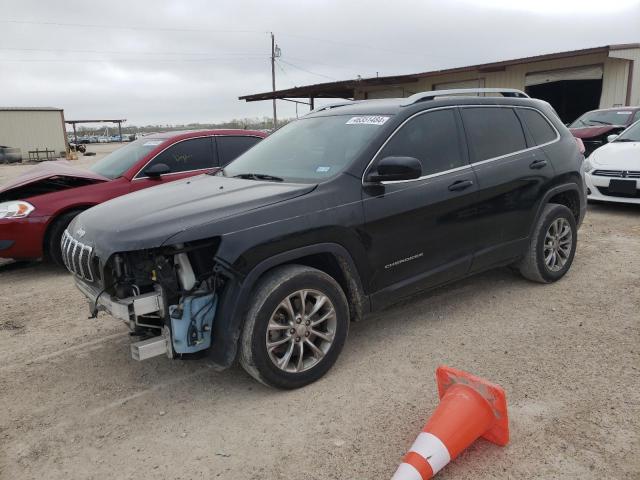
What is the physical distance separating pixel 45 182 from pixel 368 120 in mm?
4278

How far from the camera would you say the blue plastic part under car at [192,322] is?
9.87ft

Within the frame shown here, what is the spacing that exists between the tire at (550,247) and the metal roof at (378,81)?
1243 cm

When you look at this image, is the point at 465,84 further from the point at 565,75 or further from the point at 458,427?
the point at 458,427

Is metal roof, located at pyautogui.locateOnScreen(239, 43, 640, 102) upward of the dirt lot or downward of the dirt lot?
upward

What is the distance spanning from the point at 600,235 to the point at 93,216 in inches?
251

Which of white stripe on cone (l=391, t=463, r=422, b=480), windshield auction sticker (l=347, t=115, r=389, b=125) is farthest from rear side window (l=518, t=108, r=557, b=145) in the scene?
white stripe on cone (l=391, t=463, r=422, b=480)

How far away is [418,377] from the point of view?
3406 mm

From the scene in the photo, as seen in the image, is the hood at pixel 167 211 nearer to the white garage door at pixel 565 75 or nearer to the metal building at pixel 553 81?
the metal building at pixel 553 81

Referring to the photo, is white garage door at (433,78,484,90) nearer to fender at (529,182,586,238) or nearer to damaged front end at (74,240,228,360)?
fender at (529,182,586,238)

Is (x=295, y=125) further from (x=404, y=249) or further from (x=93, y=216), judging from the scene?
(x=93, y=216)

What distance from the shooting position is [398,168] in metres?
3.36

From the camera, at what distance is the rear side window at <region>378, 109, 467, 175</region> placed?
3.83 m

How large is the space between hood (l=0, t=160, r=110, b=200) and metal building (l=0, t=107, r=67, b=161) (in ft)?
113

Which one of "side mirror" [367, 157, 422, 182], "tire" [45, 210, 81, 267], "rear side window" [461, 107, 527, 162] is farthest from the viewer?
"tire" [45, 210, 81, 267]
